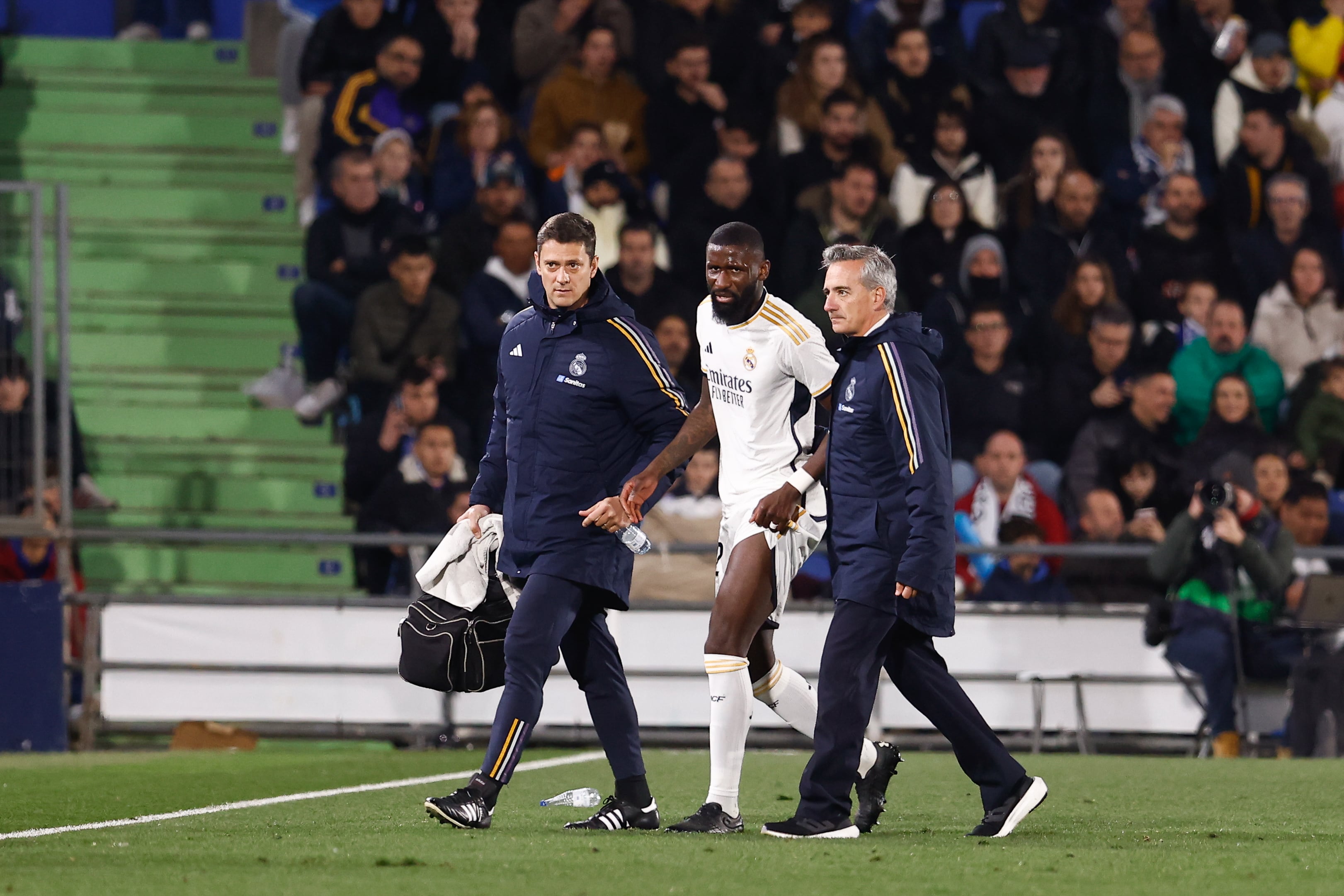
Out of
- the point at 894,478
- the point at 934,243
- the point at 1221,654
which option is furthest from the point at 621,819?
the point at 934,243

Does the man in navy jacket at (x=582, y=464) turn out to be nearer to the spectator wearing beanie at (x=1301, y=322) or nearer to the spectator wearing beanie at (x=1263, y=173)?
the spectator wearing beanie at (x=1301, y=322)

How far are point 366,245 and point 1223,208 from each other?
258 inches

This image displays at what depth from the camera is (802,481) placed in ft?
23.0

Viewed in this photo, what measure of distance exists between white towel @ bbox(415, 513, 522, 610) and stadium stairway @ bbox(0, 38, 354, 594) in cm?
659

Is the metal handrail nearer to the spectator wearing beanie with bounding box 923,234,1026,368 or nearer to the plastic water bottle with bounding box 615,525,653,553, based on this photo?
the spectator wearing beanie with bounding box 923,234,1026,368

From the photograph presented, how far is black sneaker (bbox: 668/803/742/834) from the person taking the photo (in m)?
6.94

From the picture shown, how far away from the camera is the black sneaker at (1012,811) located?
22.9ft

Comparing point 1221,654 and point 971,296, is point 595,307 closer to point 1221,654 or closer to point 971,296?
point 1221,654

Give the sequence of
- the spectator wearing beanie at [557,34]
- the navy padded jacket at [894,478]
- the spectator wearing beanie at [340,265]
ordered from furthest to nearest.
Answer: the spectator wearing beanie at [557,34] < the spectator wearing beanie at [340,265] < the navy padded jacket at [894,478]

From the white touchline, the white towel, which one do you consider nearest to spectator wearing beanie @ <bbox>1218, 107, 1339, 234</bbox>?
the white touchline

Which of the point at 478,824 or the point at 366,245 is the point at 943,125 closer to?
the point at 366,245

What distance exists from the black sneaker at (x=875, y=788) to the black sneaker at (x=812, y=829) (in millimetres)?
398

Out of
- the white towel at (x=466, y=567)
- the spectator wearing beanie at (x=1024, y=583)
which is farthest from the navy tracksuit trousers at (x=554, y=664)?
the spectator wearing beanie at (x=1024, y=583)

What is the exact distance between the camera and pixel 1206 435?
45.3 feet
